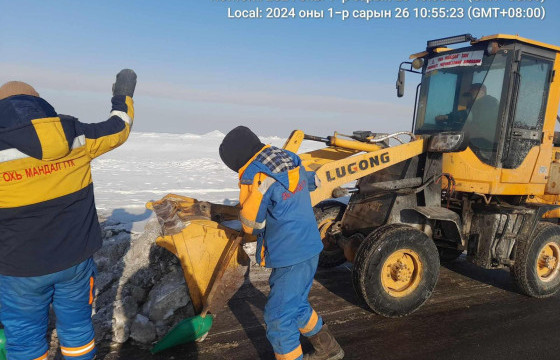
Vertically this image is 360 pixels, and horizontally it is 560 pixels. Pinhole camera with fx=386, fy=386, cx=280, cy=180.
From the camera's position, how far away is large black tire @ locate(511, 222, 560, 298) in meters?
4.44

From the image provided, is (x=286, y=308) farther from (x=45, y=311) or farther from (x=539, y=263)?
(x=539, y=263)

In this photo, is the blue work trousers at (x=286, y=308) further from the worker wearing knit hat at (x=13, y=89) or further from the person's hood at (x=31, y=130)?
the worker wearing knit hat at (x=13, y=89)

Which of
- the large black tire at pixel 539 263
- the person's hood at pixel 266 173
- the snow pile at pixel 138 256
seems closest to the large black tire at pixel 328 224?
the snow pile at pixel 138 256

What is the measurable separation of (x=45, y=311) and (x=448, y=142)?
3.82 m

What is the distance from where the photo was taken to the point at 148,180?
11523 mm

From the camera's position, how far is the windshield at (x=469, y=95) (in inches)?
168

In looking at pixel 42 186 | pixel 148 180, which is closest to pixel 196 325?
pixel 42 186

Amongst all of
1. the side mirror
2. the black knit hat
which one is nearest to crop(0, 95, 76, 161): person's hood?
the black knit hat

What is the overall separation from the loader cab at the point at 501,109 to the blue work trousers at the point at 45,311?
3959mm

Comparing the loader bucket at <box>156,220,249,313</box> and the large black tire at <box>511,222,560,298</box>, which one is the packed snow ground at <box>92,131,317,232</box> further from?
the large black tire at <box>511,222,560,298</box>

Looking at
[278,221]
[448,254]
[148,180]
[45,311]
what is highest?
[278,221]

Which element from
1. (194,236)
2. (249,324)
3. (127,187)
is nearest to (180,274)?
(194,236)

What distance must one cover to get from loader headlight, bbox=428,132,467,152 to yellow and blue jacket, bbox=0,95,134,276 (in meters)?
3.28

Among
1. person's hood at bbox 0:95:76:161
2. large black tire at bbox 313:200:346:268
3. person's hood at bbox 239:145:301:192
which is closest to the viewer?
person's hood at bbox 0:95:76:161
